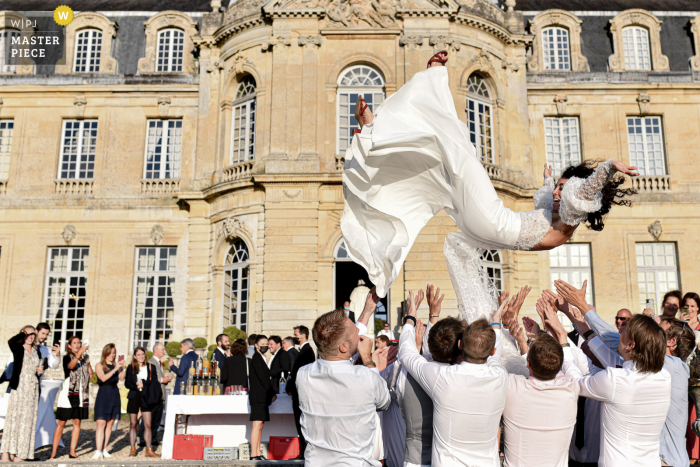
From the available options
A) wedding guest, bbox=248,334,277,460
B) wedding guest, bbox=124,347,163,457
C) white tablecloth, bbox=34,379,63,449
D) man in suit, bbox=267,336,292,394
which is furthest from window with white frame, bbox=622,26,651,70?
white tablecloth, bbox=34,379,63,449

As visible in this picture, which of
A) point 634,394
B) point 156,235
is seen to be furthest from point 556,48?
point 634,394

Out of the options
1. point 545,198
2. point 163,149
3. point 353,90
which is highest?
point 353,90

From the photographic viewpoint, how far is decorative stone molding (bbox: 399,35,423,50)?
17.2m

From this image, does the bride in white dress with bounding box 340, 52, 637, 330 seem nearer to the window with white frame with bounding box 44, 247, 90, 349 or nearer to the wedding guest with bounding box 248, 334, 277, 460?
the wedding guest with bounding box 248, 334, 277, 460

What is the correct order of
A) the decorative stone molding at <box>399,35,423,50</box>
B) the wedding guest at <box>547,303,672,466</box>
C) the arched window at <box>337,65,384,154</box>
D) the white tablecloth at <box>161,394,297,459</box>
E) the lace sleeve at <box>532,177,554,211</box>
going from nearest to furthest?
the wedding guest at <box>547,303,672,466</box>, the lace sleeve at <box>532,177,554,211</box>, the white tablecloth at <box>161,394,297,459</box>, the decorative stone molding at <box>399,35,423,50</box>, the arched window at <box>337,65,384,154</box>

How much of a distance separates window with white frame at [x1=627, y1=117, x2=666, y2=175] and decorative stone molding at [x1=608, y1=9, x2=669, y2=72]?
1.77 meters

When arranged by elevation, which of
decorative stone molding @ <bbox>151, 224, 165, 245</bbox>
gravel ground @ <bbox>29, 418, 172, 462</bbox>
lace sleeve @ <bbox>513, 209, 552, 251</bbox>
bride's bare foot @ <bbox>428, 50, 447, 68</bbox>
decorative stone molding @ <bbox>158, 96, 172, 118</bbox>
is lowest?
gravel ground @ <bbox>29, 418, 172, 462</bbox>

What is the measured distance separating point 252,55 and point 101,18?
623 centimetres

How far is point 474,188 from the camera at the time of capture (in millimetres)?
4488

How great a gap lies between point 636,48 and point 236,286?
14.2m

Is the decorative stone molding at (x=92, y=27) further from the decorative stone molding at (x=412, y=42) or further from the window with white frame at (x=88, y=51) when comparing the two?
the decorative stone molding at (x=412, y=42)

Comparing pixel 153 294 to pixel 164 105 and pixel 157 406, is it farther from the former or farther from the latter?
pixel 157 406


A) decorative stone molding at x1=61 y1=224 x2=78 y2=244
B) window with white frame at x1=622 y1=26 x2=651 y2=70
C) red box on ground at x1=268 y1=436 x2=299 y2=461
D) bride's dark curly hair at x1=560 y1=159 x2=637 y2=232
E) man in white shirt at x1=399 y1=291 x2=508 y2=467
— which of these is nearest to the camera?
man in white shirt at x1=399 y1=291 x2=508 y2=467

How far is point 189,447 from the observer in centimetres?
862
